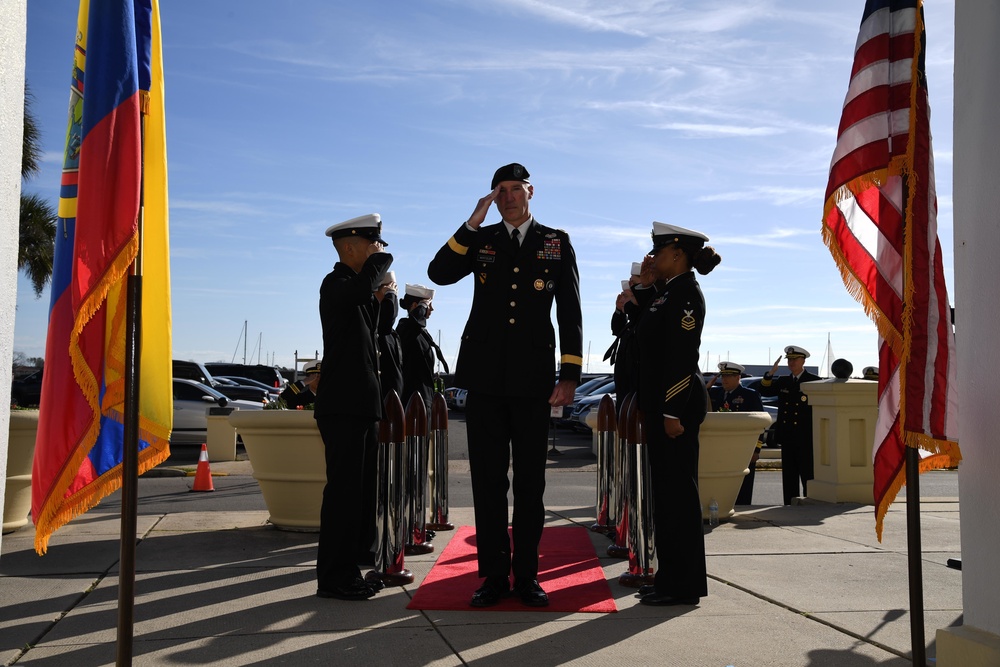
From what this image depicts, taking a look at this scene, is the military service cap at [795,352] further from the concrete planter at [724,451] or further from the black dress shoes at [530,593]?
the black dress shoes at [530,593]

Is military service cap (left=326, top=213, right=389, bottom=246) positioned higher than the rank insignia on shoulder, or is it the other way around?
military service cap (left=326, top=213, right=389, bottom=246)

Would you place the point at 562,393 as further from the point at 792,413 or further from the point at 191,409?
the point at 191,409

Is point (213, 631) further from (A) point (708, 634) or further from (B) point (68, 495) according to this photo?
(A) point (708, 634)

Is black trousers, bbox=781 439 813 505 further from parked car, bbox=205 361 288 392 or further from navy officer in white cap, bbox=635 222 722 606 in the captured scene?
parked car, bbox=205 361 288 392

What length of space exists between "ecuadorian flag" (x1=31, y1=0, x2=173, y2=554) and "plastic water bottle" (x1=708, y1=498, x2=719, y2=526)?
5451 mm

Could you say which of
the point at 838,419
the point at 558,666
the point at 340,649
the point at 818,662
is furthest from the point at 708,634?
the point at 838,419

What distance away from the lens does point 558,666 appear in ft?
13.1

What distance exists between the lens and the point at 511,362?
5.23 m

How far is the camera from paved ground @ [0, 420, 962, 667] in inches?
164

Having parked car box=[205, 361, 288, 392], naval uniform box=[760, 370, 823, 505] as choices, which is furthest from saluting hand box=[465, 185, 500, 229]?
parked car box=[205, 361, 288, 392]

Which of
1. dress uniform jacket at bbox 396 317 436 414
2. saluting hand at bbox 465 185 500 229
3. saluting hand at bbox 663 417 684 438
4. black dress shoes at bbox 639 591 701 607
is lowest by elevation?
black dress shoes at bbox 639 591 701 607

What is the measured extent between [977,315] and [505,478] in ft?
8.63

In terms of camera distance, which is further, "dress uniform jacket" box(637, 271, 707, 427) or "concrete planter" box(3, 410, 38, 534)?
"concrete planter" box(3, 410, 38, 534)

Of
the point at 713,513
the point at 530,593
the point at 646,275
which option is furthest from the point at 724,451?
the point at 530,593
